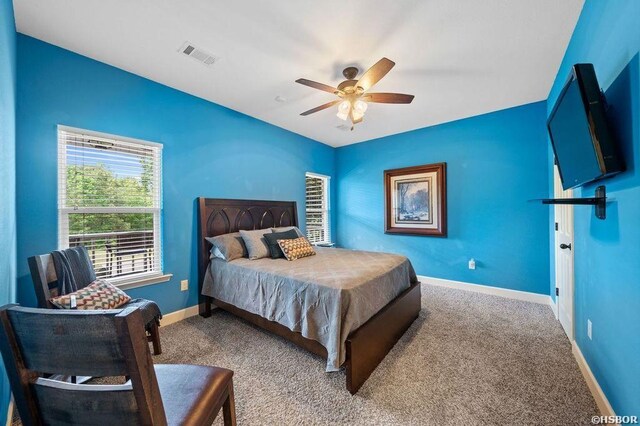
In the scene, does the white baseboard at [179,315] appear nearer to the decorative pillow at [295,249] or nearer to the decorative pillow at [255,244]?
the decorative pillow at [255,244]

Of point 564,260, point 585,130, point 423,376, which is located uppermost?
point 585,130

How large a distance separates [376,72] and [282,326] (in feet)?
7.88

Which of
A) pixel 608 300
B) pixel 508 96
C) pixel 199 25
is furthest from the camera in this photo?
pixel 508 96

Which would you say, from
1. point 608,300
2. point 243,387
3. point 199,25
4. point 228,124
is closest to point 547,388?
point 608,300

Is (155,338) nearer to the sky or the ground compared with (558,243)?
nearer to the ground

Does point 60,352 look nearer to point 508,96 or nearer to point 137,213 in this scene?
point 137,213

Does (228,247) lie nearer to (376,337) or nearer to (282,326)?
(282,326)

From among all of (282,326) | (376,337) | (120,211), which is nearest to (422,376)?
(376,337)

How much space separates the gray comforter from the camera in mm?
1863

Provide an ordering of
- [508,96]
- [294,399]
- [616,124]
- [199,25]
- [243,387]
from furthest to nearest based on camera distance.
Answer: [508,96]
[199,25]
[243,387]
[294,399]
[616,124]

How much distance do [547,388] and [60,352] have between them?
275 cm

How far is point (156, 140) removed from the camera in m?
2.82

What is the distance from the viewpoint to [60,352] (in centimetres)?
73

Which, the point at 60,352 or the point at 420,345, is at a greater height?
the point at 60,352
